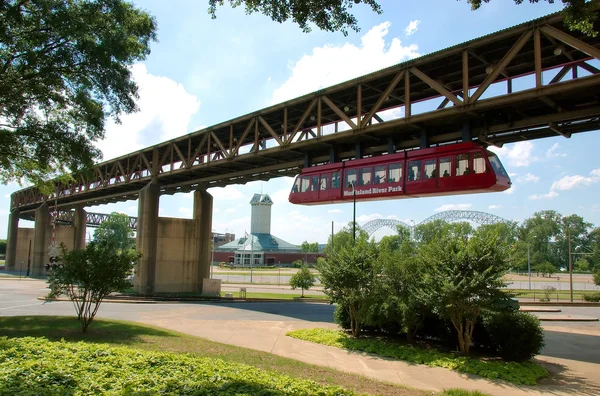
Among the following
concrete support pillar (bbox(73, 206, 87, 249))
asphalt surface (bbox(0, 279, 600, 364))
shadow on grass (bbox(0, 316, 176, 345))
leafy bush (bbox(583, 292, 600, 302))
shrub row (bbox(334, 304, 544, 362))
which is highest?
concrete support pillar (bbox(73, 206, 87, 249))

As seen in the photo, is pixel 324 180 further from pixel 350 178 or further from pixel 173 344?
→ pixel 173 344

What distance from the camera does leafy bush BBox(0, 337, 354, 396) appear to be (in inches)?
278

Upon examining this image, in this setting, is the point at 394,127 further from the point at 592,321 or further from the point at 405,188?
the point at 592,321

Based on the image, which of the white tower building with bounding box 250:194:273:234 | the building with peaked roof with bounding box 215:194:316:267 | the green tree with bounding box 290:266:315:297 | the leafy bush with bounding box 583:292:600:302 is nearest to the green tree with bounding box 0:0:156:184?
the green tree with bounding box 290:266:315:297

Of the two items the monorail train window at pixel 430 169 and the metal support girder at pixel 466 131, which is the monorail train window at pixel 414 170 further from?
the metal support girder at pixel 466 131

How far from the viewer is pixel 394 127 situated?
21.5 metres

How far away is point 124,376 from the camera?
7.94 meters

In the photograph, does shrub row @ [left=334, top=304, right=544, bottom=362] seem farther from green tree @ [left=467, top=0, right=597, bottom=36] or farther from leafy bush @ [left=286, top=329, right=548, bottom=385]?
green tree @ [left=467, top=0, right=597, bottom=36]

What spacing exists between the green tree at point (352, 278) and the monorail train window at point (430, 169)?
4.07 m

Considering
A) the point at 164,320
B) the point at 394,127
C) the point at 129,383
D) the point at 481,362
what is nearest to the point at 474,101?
the point at 394,127

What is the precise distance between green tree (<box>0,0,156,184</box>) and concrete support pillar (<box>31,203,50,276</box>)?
5546cm

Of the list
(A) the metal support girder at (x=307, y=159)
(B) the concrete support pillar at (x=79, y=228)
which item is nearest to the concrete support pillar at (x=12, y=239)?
(B) the concrete support pillar at (x=79, y=228)

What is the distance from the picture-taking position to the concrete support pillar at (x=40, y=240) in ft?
227

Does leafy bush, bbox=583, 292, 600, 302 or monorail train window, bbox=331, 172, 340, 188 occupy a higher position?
monorail train window, bbox=331, 172, 340, 188
